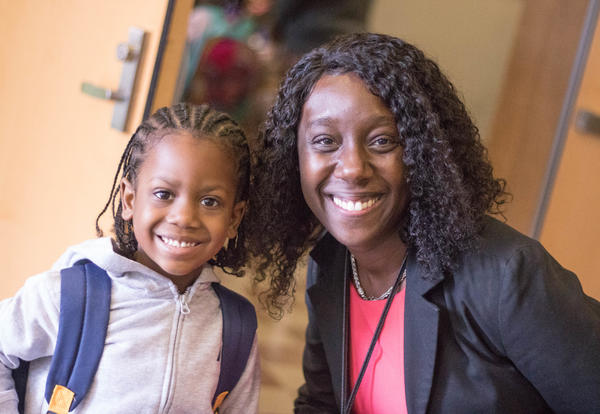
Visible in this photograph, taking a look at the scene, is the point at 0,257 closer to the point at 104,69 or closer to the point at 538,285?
the point at 104,69

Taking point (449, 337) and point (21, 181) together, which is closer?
point (449, 337)

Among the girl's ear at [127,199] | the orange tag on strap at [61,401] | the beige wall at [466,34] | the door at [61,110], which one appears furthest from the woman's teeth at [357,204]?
the beige wall at [466,34]

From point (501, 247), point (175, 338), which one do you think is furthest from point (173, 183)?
point (501, 247)

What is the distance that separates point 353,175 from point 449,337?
0.42 m

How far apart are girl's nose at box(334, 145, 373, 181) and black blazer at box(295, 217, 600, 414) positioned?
0.87ft

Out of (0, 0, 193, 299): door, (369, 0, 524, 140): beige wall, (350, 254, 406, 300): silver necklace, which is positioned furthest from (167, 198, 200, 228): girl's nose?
(369, 0, 524, 140): beige wall

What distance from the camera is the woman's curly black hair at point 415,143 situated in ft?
4.21

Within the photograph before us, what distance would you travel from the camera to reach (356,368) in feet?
4.99

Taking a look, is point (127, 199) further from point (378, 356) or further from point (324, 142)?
point (378, 356)

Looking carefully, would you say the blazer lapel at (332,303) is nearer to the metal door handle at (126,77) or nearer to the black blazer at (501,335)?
the black blazer at (501,335)

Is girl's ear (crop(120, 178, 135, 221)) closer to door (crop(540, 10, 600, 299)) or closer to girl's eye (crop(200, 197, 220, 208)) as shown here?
girl's eye (crop(200, 197, 220, 208))

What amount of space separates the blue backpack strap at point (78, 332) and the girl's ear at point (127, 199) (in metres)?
0.16

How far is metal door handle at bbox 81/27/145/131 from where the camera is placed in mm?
1845

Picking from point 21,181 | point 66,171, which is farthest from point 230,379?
point 21,181
